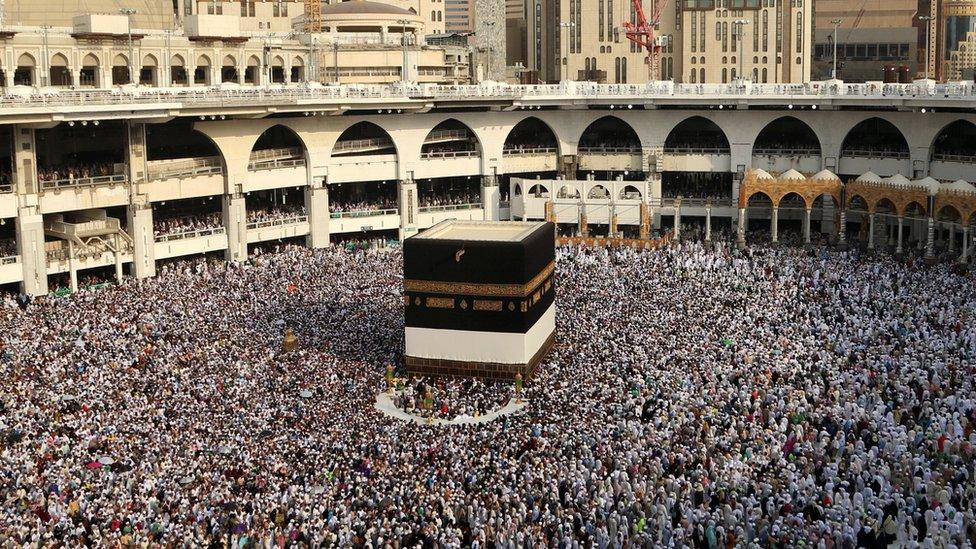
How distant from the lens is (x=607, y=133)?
61531mm

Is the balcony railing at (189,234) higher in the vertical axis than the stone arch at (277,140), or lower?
lower

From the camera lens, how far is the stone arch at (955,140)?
51.8 metres

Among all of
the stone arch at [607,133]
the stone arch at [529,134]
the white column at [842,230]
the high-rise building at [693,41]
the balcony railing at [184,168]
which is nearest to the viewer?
the balcony railing at [184,168]

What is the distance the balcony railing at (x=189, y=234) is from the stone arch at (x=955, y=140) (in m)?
Result: 31.8

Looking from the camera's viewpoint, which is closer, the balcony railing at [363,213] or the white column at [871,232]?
the white column at [871,232]

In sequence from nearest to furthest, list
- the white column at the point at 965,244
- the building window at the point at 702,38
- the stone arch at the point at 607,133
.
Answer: the white column at the point at 965,244 < the stone arch at the point at 607,133 < the building window at the point at 702,38

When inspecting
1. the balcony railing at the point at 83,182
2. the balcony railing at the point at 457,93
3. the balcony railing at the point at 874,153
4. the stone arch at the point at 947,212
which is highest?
the balcony railing at the point at 457,93

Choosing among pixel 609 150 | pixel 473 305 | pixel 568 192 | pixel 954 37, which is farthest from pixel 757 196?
pixel 954 37

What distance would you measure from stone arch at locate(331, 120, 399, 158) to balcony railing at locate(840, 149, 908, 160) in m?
21.6

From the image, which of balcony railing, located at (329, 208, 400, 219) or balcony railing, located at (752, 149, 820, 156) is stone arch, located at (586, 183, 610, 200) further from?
balcony railing, located at (329, 208, 400, 219)

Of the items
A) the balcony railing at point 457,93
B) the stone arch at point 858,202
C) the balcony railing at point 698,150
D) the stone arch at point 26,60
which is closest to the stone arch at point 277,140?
the balcony railing at point 457,93

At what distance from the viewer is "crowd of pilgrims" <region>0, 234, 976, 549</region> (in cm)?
2202

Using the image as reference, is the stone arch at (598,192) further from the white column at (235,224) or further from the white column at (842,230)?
the white column at (235,224)

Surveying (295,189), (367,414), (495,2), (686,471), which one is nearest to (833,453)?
(686,471)
